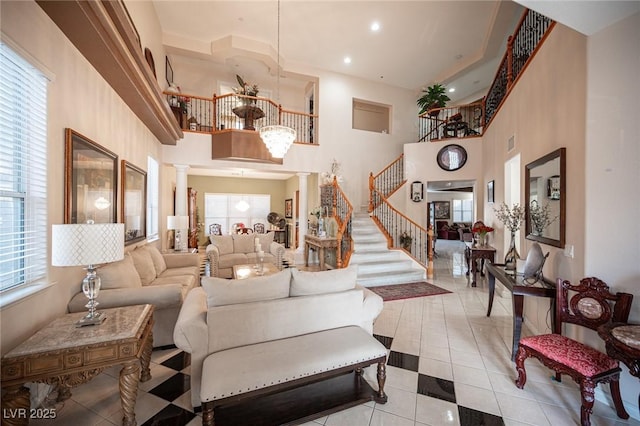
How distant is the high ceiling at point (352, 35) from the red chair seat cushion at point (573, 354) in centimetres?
628

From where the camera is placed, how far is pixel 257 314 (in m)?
1.91

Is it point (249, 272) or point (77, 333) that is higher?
point (77, 333)

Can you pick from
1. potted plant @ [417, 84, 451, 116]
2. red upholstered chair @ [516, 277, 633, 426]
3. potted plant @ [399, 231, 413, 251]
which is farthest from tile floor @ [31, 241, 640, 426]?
potted plant @ [417, 84, 451, 116]

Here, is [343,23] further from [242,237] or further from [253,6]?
[242,237]

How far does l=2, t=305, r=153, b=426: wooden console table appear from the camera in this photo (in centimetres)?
141

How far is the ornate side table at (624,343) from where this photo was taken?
154 centimetres

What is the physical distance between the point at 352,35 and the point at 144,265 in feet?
22.0

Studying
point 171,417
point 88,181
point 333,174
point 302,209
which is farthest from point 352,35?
point 171,417

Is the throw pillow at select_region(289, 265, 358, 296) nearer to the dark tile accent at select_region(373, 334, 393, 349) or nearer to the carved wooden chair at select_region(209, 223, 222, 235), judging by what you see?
the dark tile accent at select_region(373, 334, 393, 349)

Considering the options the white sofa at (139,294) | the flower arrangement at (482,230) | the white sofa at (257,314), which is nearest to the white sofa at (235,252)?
the white sofa at (139,294)

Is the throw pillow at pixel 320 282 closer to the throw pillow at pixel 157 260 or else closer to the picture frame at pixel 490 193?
the throw pillow at pixel 157 260

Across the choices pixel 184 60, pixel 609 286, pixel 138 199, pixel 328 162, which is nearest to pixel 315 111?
pixel 328 162

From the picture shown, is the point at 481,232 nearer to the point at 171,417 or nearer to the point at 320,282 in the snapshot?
the point at 320,282

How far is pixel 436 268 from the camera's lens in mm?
6645
